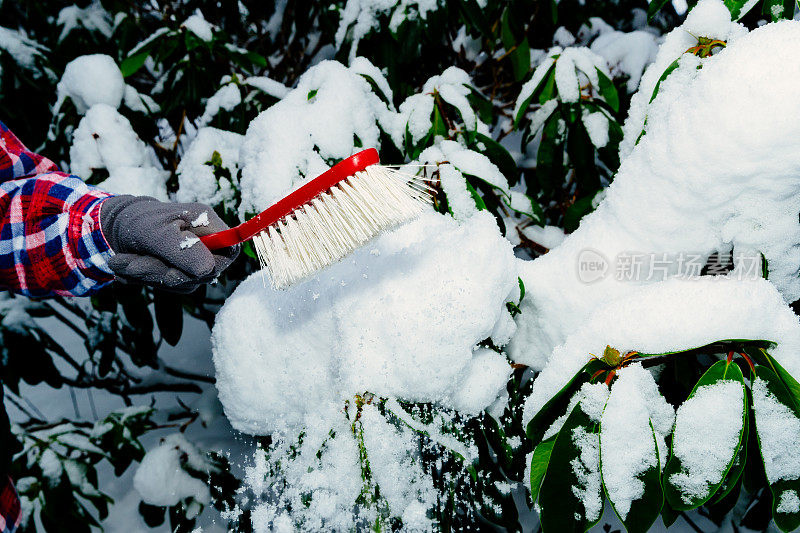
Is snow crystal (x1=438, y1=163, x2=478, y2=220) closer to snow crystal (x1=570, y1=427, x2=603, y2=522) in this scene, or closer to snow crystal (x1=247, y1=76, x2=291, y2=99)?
snow crystal (x1=570, y1=427, x2=603, y2=522)

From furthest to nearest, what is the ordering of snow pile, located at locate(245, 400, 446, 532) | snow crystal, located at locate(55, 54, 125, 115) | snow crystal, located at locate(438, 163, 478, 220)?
snow crystal, located at locate(55, 54, 125, 115) < snow crystal, located at locate(438, 163, 478, 220) < snow pile, located at locate(245, 400, 446, 532)

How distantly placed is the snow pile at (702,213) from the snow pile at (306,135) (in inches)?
14.1

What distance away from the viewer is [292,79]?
62.4 inches

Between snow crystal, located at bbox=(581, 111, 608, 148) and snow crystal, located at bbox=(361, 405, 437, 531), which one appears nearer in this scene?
snow crystal, located at bbox=(361, 405, 437, 531)

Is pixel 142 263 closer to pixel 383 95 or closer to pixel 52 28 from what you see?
pixel 383 95

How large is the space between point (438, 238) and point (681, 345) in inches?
11.6

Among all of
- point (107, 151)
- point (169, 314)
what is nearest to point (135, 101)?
point (107, 151)

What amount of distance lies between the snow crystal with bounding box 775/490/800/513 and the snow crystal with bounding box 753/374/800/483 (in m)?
0.01

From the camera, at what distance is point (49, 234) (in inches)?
24.3

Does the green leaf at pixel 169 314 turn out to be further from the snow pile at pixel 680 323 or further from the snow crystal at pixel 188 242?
the snow pile at pixel 680 323

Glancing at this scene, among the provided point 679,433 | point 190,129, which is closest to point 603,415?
point 679,433

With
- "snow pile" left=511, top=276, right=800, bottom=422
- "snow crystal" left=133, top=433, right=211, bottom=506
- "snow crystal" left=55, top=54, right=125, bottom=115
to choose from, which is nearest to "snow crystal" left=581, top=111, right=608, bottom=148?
"snow pile" left=511, top=276, right=800, bottom=422

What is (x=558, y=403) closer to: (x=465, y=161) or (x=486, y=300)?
(x=486, y=300)

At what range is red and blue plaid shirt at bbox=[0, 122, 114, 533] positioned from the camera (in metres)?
0.61
